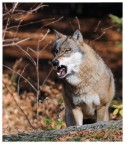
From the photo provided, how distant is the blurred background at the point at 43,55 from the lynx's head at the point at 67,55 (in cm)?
112

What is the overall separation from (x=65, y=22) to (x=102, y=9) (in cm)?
140

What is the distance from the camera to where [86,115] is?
9.01 m

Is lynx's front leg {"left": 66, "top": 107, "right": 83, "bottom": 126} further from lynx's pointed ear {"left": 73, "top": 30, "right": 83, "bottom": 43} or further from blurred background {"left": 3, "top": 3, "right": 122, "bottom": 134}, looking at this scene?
lynx's pointed ear {"left": 73, "top": 30, "right": 83, "bottom": 43}

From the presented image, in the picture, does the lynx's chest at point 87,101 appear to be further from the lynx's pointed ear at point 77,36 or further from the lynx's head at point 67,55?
the lynx's pointed ear at point 77,36

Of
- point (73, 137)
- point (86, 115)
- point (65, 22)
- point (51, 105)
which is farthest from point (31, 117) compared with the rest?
point (65, 22)

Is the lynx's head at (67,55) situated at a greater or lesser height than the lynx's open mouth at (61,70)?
greater

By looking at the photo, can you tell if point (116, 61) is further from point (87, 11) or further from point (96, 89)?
point (96, 89)

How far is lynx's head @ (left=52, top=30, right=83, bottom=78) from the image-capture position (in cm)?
869

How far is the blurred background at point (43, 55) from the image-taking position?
12547 mm

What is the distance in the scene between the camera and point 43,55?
18.7 metres

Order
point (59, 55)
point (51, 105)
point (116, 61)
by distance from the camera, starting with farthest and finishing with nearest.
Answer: point (116, 61), point (51, 105), point (59, 55)

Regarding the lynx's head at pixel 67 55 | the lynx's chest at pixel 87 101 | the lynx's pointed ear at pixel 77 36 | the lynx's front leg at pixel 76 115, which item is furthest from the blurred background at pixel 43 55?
the lynx's pointed ear at pixel 77 36

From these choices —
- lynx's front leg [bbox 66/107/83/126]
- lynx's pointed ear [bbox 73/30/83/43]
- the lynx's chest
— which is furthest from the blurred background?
lynx's pointed ear [bbox 73/30/83/43]

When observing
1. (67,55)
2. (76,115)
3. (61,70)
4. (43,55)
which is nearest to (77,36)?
(67,55)
